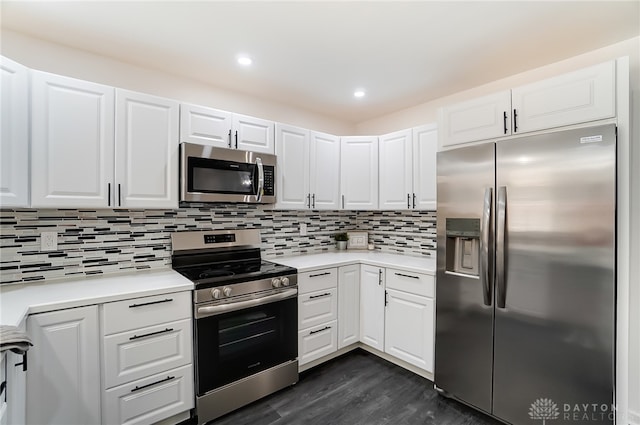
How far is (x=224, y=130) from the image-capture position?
2508 millimetres

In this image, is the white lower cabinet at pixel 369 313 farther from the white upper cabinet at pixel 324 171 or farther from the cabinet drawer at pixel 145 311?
the cabinet drawer at pixel 145 311

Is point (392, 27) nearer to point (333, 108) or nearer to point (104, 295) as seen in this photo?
point (333, 108)

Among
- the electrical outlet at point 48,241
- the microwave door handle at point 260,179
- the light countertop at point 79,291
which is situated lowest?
the light countertop at point 79,291

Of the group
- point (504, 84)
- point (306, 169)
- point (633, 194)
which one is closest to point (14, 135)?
point (306, 169)

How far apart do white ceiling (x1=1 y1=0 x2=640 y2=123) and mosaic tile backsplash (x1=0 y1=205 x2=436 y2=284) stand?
1198 millimetres

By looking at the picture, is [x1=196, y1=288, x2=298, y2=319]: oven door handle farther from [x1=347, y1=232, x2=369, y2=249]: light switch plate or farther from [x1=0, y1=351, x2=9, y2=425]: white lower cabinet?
[x1=347, y1=232, x2=369, y2=249]: light switch plate

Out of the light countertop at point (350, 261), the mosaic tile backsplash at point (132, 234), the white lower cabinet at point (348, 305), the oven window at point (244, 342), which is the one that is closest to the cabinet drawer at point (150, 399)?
the oven window at point (244, 342)

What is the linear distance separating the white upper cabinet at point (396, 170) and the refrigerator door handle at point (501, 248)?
1037mm

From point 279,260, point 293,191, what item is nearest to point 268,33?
point 293,191

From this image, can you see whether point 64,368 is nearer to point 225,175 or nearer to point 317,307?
point 225,175

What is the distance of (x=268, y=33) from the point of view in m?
1.97

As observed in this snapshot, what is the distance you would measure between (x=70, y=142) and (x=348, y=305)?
2.53 meters

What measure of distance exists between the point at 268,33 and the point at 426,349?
2677mm

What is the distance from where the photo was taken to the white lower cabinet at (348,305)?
2896 mm
